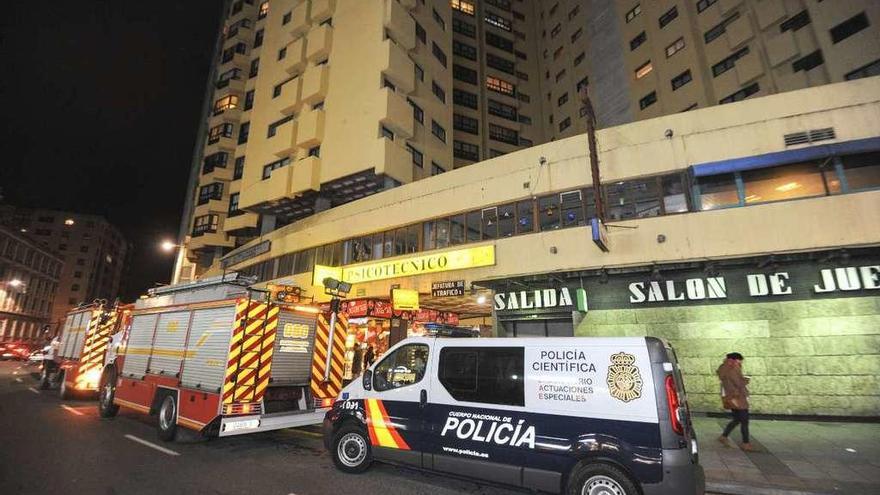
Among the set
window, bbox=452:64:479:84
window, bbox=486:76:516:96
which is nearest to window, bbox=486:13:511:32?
window, bbox=486:76:516:96

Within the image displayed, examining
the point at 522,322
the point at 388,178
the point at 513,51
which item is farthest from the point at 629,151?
the point at 513,51

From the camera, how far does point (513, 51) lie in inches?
1876

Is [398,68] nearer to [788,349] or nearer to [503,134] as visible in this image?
[503,134]

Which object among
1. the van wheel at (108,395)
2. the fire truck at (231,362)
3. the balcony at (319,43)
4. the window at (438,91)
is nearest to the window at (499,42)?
the window at (438,91)

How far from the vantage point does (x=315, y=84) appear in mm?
28484

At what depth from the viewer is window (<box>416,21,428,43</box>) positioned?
31156mm

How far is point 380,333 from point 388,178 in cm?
958

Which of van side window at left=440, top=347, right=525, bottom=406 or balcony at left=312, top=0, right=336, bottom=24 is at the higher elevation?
balcony at left=312, top=0, right=336, bottom=24

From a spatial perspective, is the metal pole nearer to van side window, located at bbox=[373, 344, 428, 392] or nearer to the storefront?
the storefront

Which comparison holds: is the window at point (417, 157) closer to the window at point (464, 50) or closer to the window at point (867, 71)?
the window at point (464, 50)

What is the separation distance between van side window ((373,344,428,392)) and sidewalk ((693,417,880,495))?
5030 mm

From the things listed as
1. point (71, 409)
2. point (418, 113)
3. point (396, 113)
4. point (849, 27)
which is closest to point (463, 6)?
point (418, 113)

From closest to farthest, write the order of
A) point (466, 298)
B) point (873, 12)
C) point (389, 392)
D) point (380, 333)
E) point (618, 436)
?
point (618, 436)
point (389, 392)
point (466, 298)
point (873, 12)
point (380, 333)

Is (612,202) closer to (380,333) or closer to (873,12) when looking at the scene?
(380,333)
